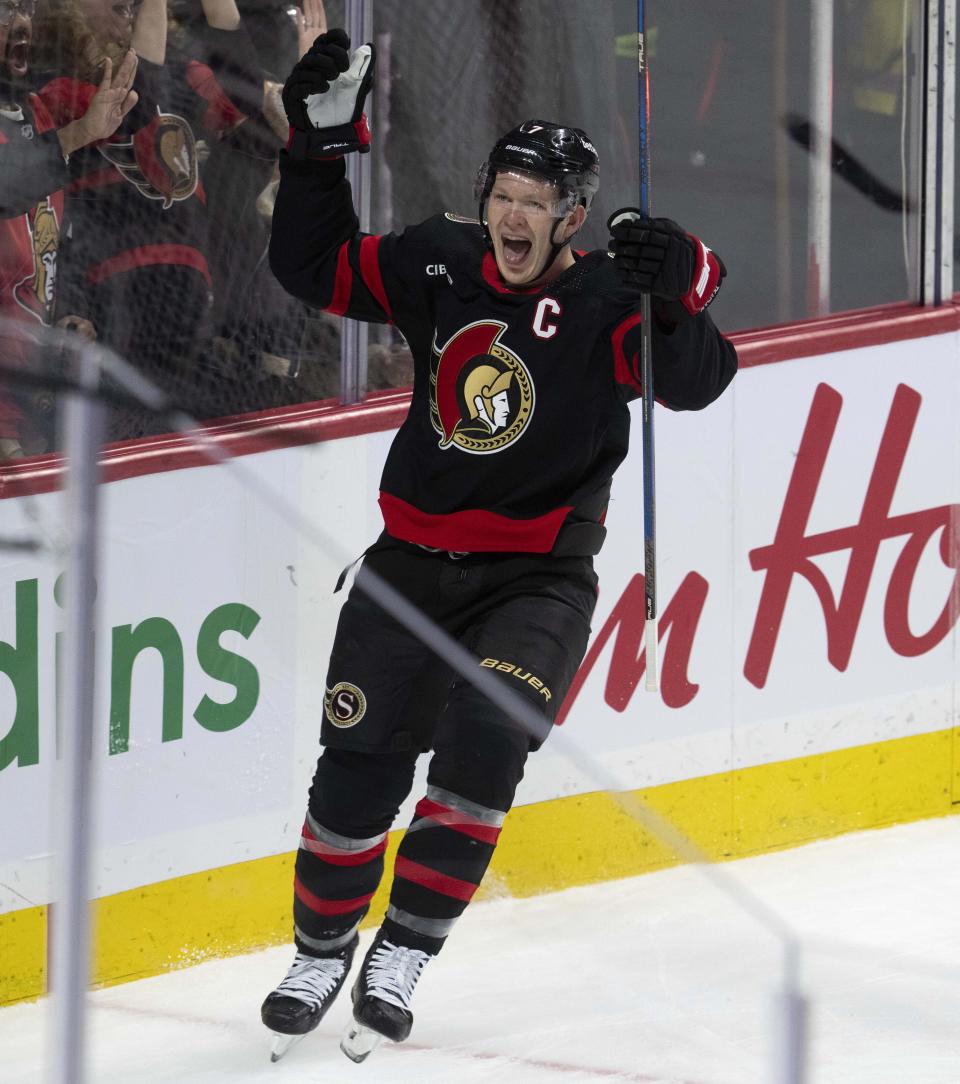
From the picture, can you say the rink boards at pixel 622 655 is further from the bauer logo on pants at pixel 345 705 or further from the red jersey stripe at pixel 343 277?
the bauer logo on pants at pixel 345 705

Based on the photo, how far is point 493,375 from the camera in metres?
2.58

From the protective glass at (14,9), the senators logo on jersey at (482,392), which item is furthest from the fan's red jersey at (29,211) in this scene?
the senators logo on jersey at (482,392)

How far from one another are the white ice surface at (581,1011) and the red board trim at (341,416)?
622 millimetres

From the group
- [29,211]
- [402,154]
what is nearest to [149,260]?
[29,211]

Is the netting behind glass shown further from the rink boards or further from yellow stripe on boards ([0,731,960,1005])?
yellow stripe on boards ([0,731,960,1005])

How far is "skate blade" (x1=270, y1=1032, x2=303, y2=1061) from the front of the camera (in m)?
2.65

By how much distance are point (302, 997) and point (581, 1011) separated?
0.37m

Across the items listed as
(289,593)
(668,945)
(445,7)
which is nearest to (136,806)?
(289,593)

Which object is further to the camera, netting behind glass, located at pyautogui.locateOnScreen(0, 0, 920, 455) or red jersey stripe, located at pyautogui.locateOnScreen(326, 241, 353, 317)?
netting behind glass, located at pyautogui.locateOnScreen(0, 0, 920, 455)

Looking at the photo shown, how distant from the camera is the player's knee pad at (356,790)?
260cm

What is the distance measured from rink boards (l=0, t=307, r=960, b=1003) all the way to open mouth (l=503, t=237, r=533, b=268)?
392 millimetres

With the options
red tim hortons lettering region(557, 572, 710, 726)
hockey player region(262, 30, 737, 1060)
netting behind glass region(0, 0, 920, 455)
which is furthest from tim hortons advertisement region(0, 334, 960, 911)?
hockey player region(262, 30, 737, 1060)

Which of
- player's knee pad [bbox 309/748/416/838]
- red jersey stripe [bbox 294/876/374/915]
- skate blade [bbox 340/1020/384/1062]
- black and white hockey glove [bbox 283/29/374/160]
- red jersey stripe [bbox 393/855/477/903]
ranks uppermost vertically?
black and white hockey glove [bbox 283/29/374/160]

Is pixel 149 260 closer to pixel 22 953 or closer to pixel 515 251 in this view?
pixel 515 251
